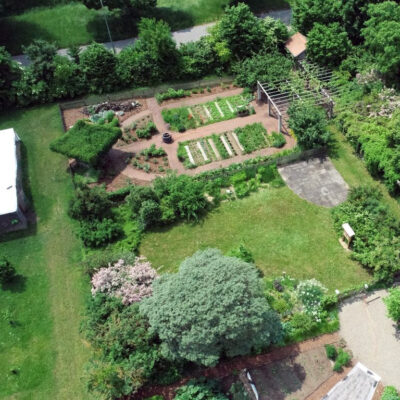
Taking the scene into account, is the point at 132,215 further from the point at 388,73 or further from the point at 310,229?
the point at 388,73

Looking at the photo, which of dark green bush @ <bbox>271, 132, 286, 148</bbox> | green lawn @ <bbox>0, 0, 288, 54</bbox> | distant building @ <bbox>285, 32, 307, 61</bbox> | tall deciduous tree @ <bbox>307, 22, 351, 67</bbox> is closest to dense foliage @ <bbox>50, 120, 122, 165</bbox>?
dark green bush @ <bbox>271, 132, 286, 148</bbox>

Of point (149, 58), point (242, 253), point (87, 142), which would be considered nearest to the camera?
point (242, 253)

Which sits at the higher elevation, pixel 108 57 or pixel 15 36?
pixel 15 36

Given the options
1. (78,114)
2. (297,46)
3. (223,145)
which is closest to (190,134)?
(223,145)

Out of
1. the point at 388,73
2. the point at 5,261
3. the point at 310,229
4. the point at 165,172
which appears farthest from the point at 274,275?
the point at 388,73

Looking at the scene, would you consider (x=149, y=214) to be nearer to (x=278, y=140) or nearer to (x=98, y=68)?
(x=278, y=140)

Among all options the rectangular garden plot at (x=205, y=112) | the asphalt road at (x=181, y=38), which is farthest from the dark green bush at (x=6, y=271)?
the asphalt road at (x=181, y=38)

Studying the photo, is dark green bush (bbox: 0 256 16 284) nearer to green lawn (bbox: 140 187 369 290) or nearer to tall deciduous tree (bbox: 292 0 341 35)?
green lawn (bbox: 140 187 369 290)
